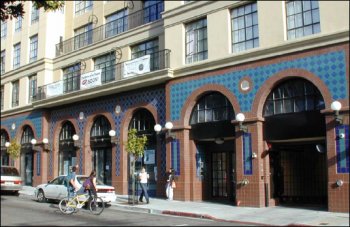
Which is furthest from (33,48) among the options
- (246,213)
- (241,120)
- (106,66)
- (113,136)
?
(246,213)

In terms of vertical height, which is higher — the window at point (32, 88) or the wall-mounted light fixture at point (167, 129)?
the window at point (32, 88)

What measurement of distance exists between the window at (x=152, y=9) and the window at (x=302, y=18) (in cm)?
876

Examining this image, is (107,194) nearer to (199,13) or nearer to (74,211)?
(74,211)

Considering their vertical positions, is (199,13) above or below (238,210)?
above

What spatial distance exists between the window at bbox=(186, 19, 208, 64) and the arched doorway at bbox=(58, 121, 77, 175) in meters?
11.2

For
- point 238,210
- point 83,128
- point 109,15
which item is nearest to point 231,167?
point 238,210

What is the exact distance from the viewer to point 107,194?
64.2ft

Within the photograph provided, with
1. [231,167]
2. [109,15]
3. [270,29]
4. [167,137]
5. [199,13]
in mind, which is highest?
[109,15]

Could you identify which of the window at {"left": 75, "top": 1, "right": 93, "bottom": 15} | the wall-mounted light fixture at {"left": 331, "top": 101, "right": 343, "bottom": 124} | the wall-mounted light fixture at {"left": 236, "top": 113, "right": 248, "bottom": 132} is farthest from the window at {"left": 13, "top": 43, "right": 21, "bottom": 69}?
the wall-mounted light fixture at {"left": 331, "top": 101, "right": 343, "bottom": 124}

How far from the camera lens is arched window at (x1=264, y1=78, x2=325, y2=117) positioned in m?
18.1

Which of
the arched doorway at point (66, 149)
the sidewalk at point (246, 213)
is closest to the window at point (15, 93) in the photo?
the arched doorway at point (66, 149)

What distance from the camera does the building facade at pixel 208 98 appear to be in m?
17.8

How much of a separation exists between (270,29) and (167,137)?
7.11 m

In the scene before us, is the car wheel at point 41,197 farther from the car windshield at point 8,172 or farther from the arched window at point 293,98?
the arched window at point 293,98
